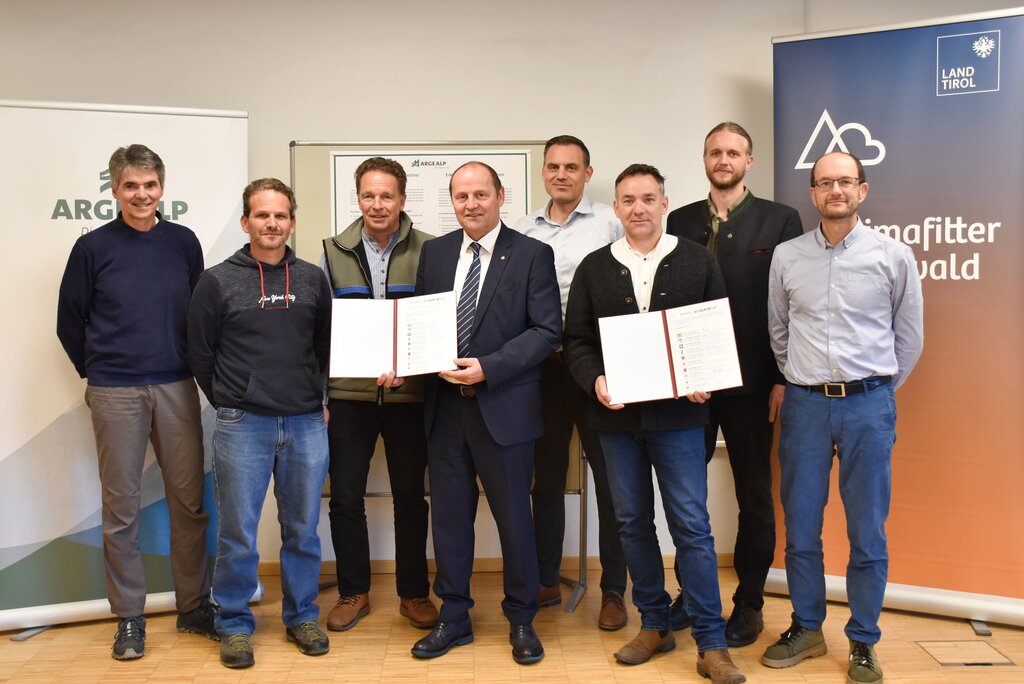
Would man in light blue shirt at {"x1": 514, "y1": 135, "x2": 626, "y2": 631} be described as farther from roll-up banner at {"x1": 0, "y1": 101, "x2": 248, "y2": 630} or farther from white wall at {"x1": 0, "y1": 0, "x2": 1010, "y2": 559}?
roll-up banner at {"x1": 0, "y1": 101, "x2": 248, "y2": 630}

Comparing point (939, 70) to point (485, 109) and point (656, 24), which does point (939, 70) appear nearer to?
point (656, 24)

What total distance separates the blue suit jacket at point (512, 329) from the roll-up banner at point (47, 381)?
5.19 feet

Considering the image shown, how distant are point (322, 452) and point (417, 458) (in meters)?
0.43

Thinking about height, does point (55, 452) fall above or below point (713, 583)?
above

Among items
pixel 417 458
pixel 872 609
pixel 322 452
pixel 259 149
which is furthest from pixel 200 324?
pixel 872 609

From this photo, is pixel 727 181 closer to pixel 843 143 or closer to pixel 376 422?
pixel 843 143

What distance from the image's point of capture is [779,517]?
3836mm

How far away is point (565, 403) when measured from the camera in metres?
3.54

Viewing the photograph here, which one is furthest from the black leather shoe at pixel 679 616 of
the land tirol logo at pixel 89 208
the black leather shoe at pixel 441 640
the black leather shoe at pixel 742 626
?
the land tirol logo at pixel 89 208

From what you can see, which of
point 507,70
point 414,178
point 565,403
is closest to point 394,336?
point 565,403

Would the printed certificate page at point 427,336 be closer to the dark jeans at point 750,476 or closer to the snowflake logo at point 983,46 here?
the dark jeans at point 750,476

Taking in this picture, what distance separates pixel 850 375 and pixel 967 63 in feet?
5.21

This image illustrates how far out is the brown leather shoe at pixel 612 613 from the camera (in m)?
3.40

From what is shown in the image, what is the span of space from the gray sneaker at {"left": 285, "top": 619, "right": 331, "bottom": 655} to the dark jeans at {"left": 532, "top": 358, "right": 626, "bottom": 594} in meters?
0.98
